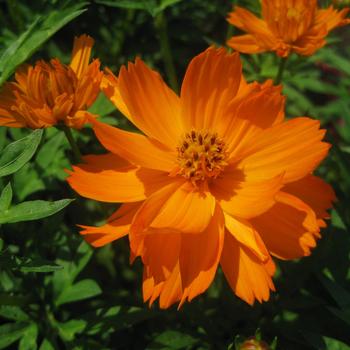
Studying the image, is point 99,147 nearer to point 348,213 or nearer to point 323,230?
point 323,230

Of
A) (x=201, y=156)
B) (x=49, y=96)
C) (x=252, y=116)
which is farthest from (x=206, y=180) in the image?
(x=49, y=96)

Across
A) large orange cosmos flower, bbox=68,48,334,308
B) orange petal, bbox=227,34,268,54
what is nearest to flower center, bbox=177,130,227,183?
large orange cosmos flower, bbox=68,48,334,308

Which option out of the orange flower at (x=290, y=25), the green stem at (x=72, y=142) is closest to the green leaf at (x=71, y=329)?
the green stem at (x=72, y=142)

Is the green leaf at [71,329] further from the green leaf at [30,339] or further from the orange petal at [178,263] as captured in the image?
the orange petal at [178,263]

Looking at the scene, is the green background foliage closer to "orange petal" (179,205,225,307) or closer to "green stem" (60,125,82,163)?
"green stem" (60,125,82,163)

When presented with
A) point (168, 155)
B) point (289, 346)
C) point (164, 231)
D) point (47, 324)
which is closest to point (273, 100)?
point (168, 155)

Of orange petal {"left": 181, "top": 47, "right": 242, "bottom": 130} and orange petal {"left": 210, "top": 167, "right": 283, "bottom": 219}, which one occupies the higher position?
orange petal {"left": 181, "top": 47, "right": 242, "bottom": 130}

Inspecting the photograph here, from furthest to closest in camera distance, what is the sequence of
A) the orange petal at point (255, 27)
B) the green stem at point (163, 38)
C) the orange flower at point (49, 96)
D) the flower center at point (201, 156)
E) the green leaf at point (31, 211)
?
the green stem at point (163, 38), the orange petal at point (255, 27), the flower center at point (201, 156), the orange flower at point (49, 96), the green leaf at point (31, 211)
